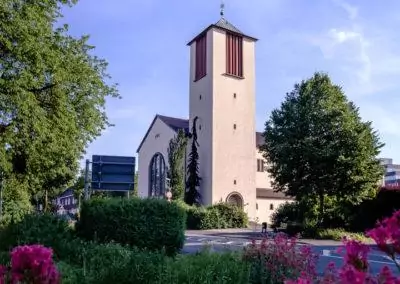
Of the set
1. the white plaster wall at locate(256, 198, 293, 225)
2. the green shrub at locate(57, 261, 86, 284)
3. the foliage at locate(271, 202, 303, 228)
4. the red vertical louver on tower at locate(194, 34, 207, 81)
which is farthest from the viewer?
the white plaster wall at locate(256, 198, 293, 225)

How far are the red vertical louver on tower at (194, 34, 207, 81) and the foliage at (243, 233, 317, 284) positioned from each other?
4223 cm

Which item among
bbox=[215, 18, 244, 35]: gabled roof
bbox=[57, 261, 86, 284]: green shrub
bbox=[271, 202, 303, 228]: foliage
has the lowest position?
bbox=[57, 261, 86, 284]: green shrub

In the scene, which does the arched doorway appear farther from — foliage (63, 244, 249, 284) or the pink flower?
the pink flower

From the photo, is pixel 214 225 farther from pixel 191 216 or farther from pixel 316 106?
pixel 316 106

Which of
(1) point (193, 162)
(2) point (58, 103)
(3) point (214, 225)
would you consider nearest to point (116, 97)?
(2) point (58, 103)

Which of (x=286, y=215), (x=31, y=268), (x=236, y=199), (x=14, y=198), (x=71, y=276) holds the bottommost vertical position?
(x=71, y=276)

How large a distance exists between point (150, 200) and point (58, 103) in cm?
1020

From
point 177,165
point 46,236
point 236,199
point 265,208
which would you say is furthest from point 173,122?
point 46,236

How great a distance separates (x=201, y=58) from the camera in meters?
50.6

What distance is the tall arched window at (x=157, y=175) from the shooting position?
58844 millimetres

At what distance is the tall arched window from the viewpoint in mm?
58844

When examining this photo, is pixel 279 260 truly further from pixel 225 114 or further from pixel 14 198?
pixel 225 114

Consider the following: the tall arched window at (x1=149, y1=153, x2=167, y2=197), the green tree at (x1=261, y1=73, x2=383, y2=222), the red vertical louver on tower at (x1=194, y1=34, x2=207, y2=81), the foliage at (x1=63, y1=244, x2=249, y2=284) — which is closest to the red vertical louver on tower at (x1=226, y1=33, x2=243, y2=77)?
the red vertical louver on tower at (x1=194, y1=34, x2=207, y2=81)

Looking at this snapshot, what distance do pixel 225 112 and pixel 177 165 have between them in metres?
6.93
